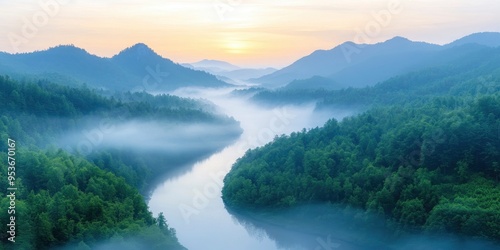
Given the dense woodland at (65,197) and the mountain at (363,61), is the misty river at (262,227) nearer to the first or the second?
the dense woodland at (65,197)

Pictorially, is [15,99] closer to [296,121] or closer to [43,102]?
[43,102]

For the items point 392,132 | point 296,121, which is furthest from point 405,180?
point 296,121

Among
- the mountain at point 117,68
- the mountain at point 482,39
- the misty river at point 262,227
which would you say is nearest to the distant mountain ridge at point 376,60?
the mountain at point 482,39

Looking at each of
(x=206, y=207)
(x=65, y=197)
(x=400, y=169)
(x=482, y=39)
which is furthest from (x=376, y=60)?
(x=65, y=197)

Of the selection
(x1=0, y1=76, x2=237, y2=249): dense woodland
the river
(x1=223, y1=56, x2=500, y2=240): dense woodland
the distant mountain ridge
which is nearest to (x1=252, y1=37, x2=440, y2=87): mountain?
the distant mountain ridge

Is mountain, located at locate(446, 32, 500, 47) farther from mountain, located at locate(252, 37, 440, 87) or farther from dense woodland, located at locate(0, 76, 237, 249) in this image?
dense woodland, located at locate(0, 76, 237, 249)

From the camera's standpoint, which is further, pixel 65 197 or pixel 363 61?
pixel 363 61

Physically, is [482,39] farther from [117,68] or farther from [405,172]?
[405,172]
